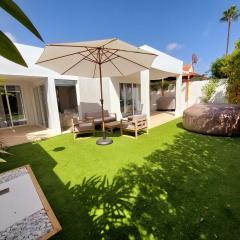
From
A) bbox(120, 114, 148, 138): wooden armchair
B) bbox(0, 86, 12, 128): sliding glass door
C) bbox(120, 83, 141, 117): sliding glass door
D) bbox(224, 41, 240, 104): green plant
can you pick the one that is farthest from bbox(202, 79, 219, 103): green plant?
bbox(0, 86, 12, 128): sliding glass door

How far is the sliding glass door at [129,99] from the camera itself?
1029 centimetres

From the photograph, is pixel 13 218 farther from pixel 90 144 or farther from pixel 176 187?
pixel 90 144

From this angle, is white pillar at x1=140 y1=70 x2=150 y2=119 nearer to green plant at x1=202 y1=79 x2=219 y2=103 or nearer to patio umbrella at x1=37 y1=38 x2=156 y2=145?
patio umbrella at x1=37 y1=38 x2=156 y2=145

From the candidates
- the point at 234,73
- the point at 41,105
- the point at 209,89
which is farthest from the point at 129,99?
the point at 234,73

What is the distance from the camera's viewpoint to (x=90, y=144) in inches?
228

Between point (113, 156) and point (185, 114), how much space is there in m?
4.18

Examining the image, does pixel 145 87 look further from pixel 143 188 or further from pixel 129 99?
pixel 143 188

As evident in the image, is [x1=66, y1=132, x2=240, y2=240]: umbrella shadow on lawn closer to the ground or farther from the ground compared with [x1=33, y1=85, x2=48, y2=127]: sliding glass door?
closer to the ground

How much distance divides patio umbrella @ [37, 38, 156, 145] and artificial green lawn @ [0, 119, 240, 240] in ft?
5.53

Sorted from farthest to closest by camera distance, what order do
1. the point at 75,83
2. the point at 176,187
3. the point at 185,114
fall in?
the point at 75,83 → the point at 185,114 → the point at 176,187

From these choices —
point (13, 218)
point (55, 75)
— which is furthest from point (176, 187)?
point (55, 75)

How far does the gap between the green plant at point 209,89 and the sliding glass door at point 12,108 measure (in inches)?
499

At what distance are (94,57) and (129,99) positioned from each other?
612cm

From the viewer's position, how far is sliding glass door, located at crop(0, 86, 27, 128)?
906cm
